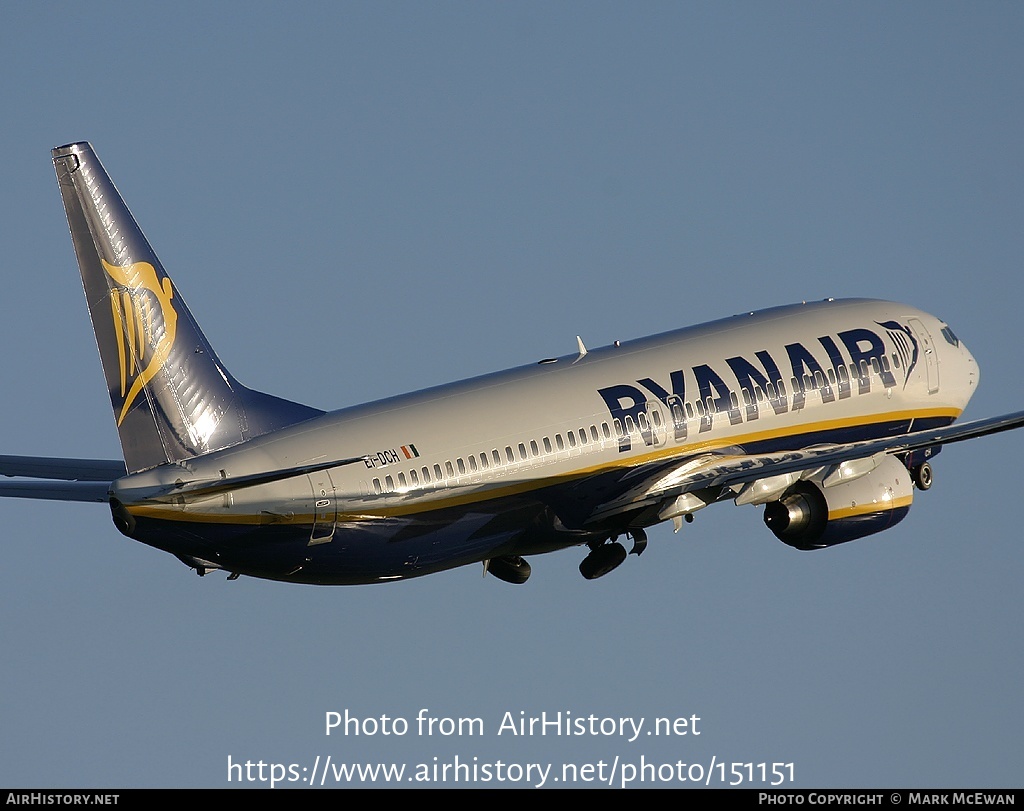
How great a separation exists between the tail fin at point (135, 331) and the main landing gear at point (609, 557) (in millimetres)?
11922

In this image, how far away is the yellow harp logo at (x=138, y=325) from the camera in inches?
A: 1784

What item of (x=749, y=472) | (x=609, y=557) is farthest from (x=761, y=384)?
(x=609, y=557)

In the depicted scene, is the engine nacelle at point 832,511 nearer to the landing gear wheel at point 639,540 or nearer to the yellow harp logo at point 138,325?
the landing gear wheel at point 639,540

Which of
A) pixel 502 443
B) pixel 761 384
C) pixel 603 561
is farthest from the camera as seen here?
pixel 761 384

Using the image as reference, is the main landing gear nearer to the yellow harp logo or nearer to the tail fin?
the tail fin

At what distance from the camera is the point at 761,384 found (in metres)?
57.6

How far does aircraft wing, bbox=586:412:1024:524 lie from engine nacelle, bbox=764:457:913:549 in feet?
1.63

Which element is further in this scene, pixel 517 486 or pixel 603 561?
pixel 603 561

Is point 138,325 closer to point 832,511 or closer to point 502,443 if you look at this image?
point 502,443

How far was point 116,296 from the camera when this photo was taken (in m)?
45.4

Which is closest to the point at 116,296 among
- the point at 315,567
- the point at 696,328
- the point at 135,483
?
the point at 135,483

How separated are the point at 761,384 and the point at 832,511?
Result: 177 inches

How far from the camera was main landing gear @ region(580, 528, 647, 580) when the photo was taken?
54.7 meters

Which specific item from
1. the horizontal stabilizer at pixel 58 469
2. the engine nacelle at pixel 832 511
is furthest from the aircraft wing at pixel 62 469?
the engine nacelle at pixel 832 511
